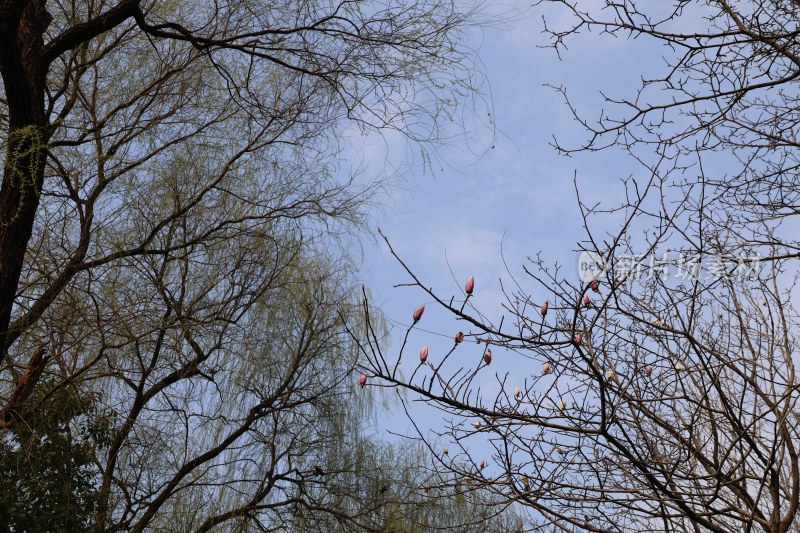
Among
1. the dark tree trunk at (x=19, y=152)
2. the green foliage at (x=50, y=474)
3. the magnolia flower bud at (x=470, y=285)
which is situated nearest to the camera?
the magnolia flower bud at (x=470, y=285)

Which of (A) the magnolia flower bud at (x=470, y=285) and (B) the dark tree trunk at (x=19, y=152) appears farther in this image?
(B) the dark tree trunk at (x=19, y=152)

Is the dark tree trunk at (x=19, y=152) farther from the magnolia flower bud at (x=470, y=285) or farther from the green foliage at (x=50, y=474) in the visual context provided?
the magnolia flower bud at (x=470, y=285)

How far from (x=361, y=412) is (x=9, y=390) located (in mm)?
2812

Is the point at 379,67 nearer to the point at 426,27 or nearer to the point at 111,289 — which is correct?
the point at 426,27

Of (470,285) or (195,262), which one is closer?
(470,285)

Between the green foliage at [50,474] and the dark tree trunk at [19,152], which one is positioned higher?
the dark tree trunk at [19,152]

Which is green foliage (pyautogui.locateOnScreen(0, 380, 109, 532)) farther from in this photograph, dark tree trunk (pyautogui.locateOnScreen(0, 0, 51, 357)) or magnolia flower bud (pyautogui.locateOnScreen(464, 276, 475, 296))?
magnolia flower bud (pyautogui.locateOnScreen(464, 276, 475, 296))

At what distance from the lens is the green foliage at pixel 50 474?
14.8 feet

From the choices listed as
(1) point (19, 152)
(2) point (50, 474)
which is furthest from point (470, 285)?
(2) point (50, 474)

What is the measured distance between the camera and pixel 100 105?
5906 millimetres

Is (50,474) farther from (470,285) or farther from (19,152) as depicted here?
(470,285)

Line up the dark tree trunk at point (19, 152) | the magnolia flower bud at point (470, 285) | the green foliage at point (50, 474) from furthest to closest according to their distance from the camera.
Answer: the green foliage at point (50, 474)
the dark tree trunk at point (19, 152)
the magnolia flower bud at point (470, 285)

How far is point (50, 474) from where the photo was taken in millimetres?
4766

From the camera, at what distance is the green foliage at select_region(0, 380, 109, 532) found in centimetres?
450
